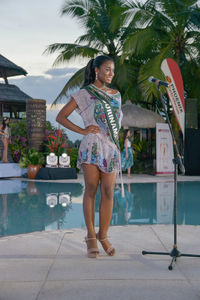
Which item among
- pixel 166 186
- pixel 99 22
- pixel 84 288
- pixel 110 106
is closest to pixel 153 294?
pixel 84 288

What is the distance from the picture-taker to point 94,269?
11.3 ft

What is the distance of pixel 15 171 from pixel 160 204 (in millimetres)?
8009

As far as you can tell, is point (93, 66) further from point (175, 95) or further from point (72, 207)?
point (72, 207)

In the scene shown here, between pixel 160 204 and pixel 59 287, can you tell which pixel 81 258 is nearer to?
pixel 59 287

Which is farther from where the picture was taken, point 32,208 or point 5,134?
point 5,134

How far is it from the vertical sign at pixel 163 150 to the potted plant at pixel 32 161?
4.27 meters

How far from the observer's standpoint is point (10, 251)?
411 cm

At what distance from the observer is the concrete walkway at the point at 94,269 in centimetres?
288

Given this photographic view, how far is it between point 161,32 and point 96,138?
15.9 meters

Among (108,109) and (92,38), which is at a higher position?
(92,38)

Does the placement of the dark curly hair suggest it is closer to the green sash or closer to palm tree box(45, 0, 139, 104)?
the green sash

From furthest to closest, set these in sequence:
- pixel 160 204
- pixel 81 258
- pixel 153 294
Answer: pixel 160 204 → pixel 81 258 → pixel 153 294

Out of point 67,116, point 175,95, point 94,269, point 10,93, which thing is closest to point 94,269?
point 94,269

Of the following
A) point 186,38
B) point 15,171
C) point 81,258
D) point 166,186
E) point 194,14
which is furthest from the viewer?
point 186,38
